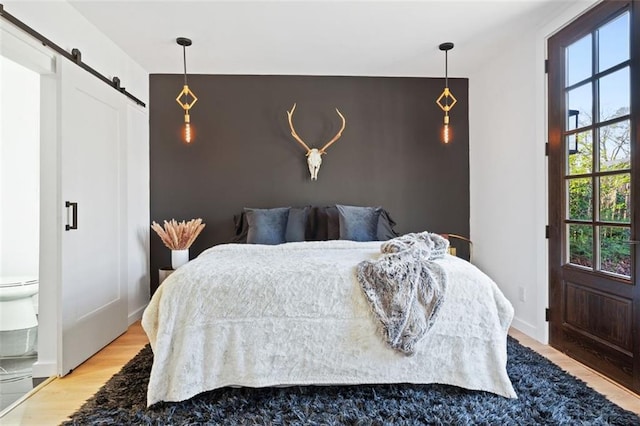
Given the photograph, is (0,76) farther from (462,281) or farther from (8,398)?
(462,281)

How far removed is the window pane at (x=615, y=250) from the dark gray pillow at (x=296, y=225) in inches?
88.2

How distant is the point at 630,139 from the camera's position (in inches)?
84.9

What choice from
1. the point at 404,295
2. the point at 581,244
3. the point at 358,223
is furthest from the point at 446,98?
the point at 404,295

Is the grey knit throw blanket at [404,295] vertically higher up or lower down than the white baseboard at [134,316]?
higher up

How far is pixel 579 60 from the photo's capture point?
255 cm

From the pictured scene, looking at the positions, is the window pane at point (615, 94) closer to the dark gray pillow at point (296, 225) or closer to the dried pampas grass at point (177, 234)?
the dark gray pillow at point (296, 225)

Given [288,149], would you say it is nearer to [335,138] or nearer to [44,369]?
[335,138]

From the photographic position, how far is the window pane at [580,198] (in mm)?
2461

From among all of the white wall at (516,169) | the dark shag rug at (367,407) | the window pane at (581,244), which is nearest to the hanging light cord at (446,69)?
the white wall at (516,169)

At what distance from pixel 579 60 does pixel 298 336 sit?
259 centimetres

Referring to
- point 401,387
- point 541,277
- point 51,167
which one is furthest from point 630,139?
point 51,167

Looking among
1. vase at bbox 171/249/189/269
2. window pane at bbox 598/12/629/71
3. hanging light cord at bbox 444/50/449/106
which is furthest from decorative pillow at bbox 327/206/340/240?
window pane at bbox 598/12/629/71

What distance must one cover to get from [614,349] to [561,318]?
0.46 meters

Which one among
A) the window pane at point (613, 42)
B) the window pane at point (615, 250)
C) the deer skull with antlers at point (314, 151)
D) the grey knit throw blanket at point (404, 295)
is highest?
the window pane at point (613, 42)
